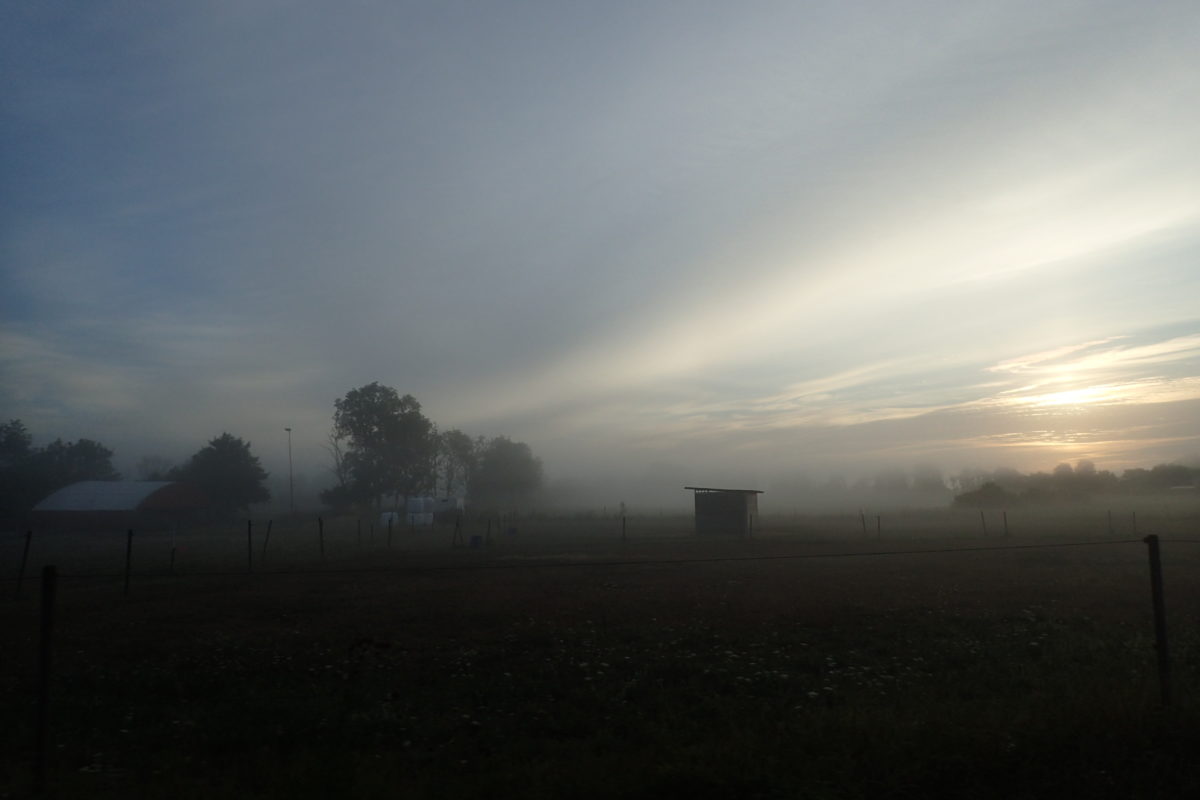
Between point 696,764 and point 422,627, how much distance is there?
10018 mm

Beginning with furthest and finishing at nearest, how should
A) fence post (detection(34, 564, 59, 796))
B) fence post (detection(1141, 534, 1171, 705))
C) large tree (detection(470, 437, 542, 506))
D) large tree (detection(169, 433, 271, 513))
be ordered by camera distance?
1. large tree (detection(470, 437, 542, 506))
2. large tree (detection(169, 433, 271, 513))
3. fence post (detection(1141, 534, 1171, 705))
4. fence post (detection(34, 564, 59, 796))

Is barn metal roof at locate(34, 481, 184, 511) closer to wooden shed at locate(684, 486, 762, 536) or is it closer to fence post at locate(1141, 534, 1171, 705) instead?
wooden shed at locate(684, 486, 762, 536)

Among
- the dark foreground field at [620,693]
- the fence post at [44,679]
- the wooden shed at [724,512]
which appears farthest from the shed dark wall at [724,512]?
the fence post at [44,679]

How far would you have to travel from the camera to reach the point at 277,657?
11828 millimetres

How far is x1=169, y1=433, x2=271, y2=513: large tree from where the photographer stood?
303 feet

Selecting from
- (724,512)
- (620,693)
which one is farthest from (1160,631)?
(724,512)

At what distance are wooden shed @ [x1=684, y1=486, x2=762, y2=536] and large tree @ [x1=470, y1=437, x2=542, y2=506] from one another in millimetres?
80542

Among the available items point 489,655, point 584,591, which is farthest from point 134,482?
point 489,655

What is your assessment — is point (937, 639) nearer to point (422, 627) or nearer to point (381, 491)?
point (422, 627)

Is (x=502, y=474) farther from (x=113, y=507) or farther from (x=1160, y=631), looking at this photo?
(x=1160, y=631)

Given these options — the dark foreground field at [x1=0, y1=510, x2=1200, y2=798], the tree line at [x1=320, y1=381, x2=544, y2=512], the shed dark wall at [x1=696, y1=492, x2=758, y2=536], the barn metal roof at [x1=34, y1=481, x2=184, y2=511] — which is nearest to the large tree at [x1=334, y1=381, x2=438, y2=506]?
the tree line at [x1=320, y1=381, x2=544, y2=512]

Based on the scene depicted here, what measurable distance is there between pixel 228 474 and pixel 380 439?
21.8 meters

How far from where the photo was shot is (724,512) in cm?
5462

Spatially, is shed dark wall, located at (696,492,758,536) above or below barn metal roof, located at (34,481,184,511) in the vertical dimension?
below
